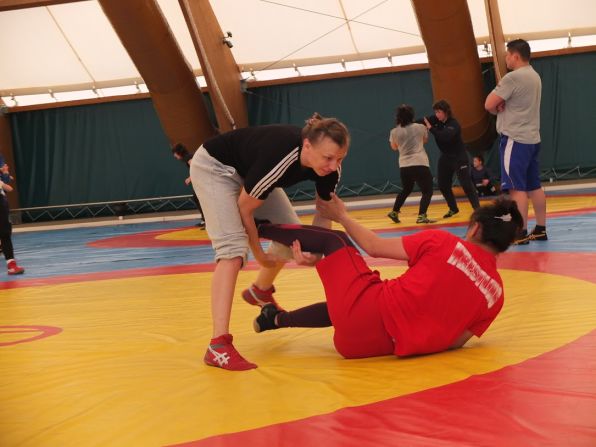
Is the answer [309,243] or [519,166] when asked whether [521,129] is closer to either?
[519,166]

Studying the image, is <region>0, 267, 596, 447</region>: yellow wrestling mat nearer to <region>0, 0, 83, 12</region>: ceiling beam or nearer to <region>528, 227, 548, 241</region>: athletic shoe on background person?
<region>528, 227, 548, 241</region>: athletic shoe on background person

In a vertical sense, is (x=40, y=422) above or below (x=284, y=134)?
below

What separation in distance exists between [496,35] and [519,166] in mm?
8021

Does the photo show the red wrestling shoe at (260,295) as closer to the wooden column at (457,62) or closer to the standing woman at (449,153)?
the standing woman at (449,153)

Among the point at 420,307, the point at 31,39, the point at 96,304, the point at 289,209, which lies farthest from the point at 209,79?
the point at 420,307

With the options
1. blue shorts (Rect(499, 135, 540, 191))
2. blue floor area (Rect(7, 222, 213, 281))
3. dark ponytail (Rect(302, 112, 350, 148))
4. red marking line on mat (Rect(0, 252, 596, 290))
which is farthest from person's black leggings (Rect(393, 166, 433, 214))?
dark ponytail (Rect(302, 112, 350, 148))

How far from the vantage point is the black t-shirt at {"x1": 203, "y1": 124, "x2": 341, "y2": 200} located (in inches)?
135

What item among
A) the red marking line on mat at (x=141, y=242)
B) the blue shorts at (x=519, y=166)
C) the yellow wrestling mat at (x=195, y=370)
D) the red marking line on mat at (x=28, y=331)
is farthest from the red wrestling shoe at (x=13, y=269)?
the blue shorts at (x=519, y=166)

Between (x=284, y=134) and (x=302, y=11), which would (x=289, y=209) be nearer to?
(x=284, y=134)

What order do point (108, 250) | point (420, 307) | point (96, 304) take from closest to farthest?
point (420, 307), point (96, 304), point (108, 250)

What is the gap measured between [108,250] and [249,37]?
791 cm

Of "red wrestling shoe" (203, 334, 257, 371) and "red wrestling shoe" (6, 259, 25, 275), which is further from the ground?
"red wrestling shoe" (203, 334, 257, 371)

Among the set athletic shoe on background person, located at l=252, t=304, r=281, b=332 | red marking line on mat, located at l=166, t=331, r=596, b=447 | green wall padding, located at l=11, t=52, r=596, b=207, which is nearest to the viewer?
red marking line on mat, located at l=166, t=331, r=596, b=447

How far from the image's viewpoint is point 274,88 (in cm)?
1778
